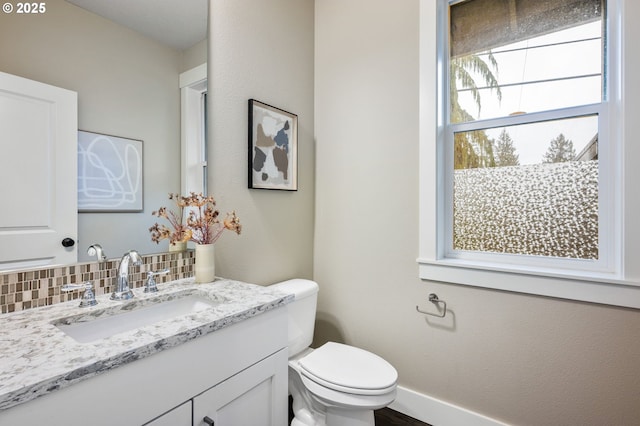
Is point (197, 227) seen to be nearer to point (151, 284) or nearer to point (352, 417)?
point (151, 284)

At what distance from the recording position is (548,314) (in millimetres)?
1336

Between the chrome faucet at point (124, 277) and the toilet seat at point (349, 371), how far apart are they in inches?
31.7

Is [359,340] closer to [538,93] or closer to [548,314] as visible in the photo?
[548,314]

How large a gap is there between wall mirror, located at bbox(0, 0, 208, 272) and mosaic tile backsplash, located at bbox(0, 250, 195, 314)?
5cm

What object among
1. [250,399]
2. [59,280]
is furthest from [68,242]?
[250,399]

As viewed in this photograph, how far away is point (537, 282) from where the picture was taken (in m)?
1.34

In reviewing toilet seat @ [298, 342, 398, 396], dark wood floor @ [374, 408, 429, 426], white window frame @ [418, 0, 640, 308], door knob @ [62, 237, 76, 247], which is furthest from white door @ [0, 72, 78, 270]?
dark wood floor @ [374, 408, 429, 426]

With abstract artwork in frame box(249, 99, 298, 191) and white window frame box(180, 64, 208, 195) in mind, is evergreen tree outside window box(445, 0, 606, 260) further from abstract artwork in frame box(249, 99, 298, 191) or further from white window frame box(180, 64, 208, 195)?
white window frame box(180, 64, 208, 195)

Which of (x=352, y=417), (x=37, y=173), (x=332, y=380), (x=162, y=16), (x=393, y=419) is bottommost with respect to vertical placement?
(x=393, y=419)

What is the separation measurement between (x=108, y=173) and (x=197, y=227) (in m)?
0.39

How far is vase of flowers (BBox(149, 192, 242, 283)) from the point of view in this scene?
134 cm

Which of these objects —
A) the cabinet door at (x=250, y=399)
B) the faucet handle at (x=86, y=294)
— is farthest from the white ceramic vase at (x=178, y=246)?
the cabinet door at (x=250, y=399)

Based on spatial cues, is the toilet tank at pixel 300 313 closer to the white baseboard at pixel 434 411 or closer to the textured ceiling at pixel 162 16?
the white baseboard at pixel 434 411

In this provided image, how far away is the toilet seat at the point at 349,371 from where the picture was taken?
4.05 feet
